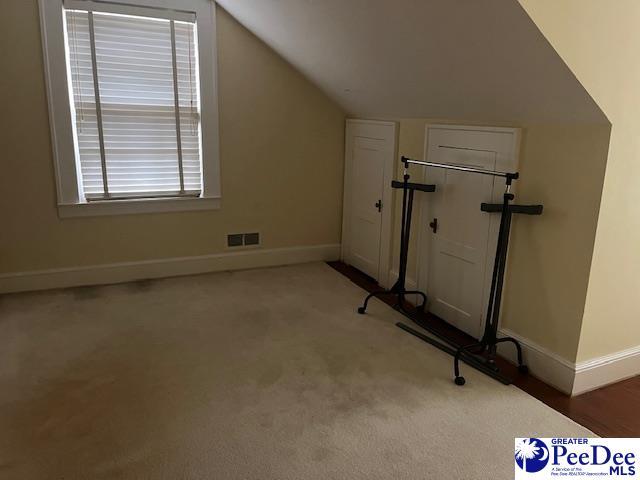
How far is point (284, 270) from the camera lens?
183 inches

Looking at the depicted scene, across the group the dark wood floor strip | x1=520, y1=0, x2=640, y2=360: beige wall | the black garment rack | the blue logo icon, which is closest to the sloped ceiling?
x1=520, y1=0, x2=640, y2=360: beige wall

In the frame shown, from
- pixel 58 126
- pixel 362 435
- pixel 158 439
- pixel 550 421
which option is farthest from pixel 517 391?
pixel 58 126

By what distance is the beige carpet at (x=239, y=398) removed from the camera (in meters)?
2.10

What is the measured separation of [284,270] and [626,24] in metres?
3.20

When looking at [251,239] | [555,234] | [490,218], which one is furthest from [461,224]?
[251,239]

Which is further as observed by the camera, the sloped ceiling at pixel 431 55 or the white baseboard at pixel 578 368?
the white baseboard at pixel 578 368

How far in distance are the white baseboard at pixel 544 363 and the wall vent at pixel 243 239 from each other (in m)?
2.43

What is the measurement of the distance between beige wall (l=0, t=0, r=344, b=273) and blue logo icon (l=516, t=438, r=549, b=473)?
2.99 m

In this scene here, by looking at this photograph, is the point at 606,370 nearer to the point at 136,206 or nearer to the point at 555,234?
the point at 555,234

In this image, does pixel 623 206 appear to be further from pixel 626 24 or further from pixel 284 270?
pixel 284 270

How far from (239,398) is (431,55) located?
6.92 feet

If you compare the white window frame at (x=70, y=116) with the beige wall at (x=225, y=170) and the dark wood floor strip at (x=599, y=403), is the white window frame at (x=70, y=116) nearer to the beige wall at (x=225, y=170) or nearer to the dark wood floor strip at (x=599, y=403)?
the beige wall at (x=225, y=170)

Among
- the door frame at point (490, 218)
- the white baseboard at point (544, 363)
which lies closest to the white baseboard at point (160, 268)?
the door frame at point (490, 218)

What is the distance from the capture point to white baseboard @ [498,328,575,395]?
2646 mm
